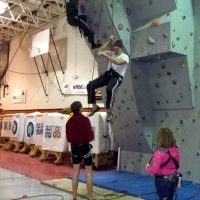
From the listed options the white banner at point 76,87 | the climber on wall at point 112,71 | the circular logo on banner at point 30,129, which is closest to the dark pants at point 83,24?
the climber on wall at point 112,71

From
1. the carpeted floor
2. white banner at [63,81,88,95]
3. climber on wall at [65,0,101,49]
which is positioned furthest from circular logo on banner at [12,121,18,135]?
climber on wall at [65,0,101,49]

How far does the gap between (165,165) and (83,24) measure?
331 centimetres

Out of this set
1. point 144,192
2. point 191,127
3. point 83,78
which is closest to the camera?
point 144,192

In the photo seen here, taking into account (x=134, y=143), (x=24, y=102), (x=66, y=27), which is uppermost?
(x=66, y=27)

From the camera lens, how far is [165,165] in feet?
12.1

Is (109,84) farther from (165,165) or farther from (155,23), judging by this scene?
(165,165)

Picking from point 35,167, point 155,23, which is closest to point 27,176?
point 35,167

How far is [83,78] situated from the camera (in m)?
9.80

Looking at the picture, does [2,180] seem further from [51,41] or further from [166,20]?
[51,41]

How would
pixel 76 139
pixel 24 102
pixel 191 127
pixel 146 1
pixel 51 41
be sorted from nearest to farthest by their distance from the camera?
pixel 76 139 < pixel 146 1 < pixel 191 127 < pixel 51 41 < pixel 24 102

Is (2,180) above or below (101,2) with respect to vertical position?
below

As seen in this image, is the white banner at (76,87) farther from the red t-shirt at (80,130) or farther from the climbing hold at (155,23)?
the red t-shirt at (80,130)

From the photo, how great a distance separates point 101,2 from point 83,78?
419cm

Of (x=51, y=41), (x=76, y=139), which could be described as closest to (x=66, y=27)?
(x=51, y=41)
